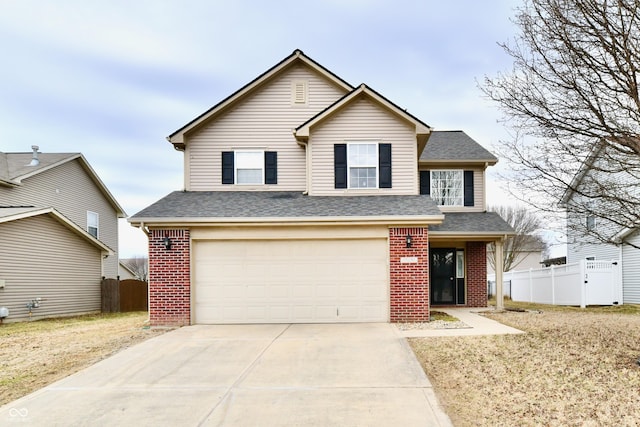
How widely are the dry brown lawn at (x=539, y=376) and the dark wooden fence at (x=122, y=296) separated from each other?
16318mm

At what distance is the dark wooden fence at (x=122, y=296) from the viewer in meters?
21.9

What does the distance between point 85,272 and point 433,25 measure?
16.8 meters

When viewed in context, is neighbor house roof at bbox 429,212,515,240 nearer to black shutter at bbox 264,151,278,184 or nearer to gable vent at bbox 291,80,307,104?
black shutter at bbox 264,151,278,184

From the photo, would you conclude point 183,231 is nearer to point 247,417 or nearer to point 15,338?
point 15,338

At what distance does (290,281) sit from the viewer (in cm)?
1297

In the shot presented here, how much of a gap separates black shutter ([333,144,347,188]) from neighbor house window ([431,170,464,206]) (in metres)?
5.26

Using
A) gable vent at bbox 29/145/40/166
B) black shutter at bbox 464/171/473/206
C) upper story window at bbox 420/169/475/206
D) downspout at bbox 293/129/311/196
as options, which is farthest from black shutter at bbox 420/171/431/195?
gable vent at bbox 29/145/40/166

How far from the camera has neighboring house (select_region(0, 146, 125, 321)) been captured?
55.6 ft

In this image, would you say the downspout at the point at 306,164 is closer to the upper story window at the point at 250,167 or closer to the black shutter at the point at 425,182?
the upper story window at the point at 250,167

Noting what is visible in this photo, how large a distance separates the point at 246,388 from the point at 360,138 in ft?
29.4

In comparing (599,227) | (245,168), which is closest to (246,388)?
(245,168)

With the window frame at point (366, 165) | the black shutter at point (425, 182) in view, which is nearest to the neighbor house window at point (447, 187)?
the black shutter at point (425, 182)

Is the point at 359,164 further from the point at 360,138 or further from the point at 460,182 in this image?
the point at 460,182

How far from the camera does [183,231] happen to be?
506 inches
